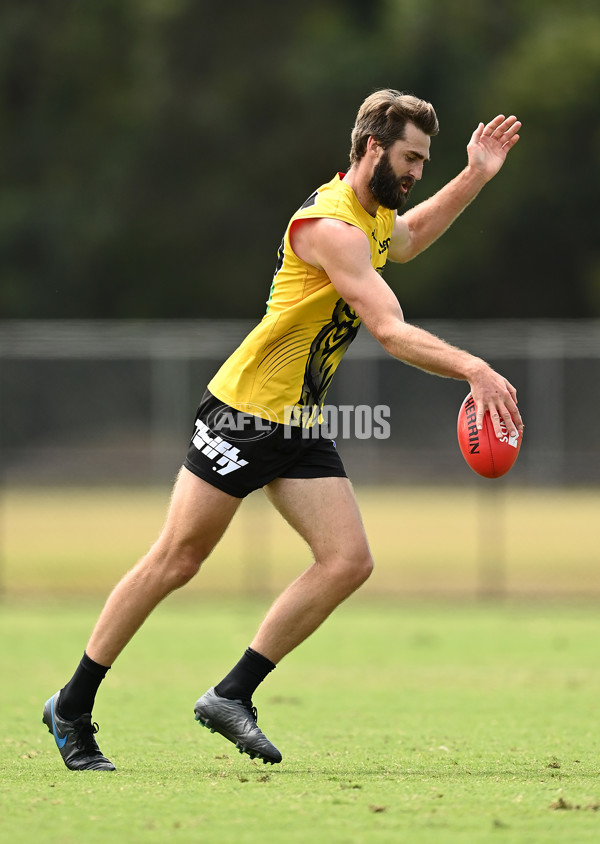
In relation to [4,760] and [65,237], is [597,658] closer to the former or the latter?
[4,760]

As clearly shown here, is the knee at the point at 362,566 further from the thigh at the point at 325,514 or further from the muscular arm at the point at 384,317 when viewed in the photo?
the muscular arm at the point at 384,317

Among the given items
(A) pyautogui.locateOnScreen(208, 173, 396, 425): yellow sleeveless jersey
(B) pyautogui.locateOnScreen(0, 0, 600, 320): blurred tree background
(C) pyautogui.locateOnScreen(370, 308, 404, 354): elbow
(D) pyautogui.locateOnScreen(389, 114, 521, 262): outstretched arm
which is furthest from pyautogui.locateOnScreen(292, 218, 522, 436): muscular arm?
(B) pyautogui.locateOnScreen(0, 0, 600, 320): blurred tree background

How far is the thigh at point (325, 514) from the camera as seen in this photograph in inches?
217

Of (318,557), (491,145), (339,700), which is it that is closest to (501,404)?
(318,557)

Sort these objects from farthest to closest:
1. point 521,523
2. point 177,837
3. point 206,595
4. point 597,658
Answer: point 521,523
point 206,595
point 597,658
point 177,837

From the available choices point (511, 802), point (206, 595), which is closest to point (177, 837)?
point (511, 802)

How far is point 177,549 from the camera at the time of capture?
546cm

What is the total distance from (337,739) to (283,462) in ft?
5.27

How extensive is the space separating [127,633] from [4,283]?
3435 cm

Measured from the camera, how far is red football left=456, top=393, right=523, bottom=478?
5277 mm

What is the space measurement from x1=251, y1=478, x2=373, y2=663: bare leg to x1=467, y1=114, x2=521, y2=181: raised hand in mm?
1644

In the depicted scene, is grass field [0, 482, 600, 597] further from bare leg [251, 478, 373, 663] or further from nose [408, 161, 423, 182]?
nose [408, 161, 423, 182]

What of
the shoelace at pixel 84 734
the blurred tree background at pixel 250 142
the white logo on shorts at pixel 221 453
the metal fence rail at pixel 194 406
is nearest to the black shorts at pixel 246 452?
the white logo on shorts at pixel 221 453

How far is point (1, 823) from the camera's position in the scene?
4.41m
